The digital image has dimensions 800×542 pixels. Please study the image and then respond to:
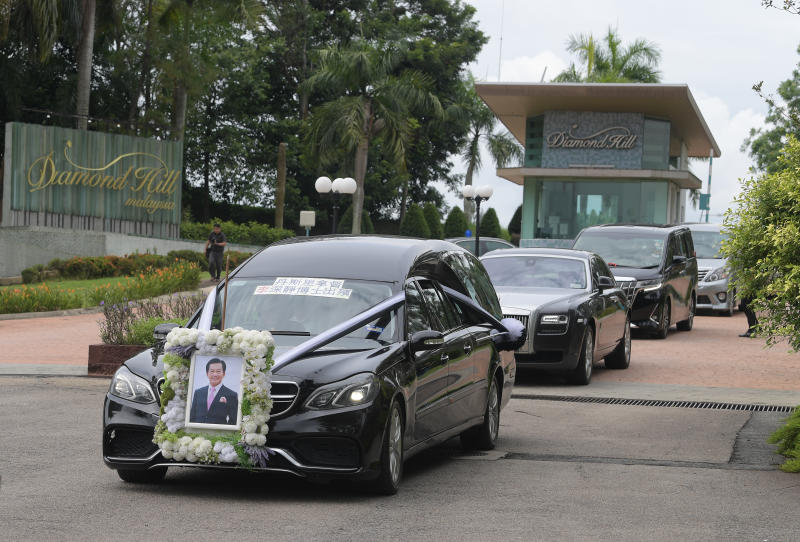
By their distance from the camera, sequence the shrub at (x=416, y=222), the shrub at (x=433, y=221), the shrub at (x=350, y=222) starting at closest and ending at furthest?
the shrub at (x=350, y=222), the shrub at (x=416, y=222), the shrub at (x=433, y=221)

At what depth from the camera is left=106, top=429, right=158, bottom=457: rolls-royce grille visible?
24.7 ft

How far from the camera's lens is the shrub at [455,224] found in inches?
2549

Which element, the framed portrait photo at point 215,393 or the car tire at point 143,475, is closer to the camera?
the framed portrait photo at point 215,393

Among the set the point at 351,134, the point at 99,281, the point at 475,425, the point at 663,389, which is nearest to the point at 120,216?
the point at 99,281

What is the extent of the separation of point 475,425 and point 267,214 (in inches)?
2106

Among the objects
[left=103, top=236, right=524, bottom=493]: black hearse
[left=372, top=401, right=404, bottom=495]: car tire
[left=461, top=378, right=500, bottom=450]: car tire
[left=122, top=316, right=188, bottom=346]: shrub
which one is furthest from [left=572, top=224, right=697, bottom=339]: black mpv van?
[left=372, top=401, right=404, bottom=495]: car tire

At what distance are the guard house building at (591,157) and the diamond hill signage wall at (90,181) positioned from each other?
37.9 feet

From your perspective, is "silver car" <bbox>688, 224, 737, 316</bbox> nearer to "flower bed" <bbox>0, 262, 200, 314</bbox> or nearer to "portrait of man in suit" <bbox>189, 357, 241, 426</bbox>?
"flower bed" <bbox>0, 262, 200, 314</bbox>

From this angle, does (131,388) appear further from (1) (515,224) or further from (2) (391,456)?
(1) (515,224)

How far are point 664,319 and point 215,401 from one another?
15.8 metres

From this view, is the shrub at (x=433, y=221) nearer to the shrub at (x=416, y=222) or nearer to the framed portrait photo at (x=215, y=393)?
the shrub at (x=416, y=222)

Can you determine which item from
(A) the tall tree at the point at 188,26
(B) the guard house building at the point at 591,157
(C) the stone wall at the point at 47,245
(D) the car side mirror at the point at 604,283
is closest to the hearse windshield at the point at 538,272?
(D) the car side mirror at the point at 604,283

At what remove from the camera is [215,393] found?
7.37 metres

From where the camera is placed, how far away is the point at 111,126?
51.9 m
